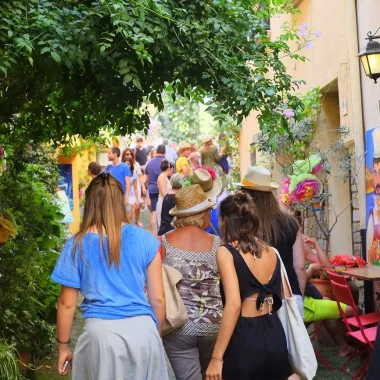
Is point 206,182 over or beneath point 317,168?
beneath

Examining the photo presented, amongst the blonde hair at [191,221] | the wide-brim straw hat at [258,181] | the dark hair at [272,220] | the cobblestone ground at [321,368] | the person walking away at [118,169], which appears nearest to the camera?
the blonde hair at [191,221]

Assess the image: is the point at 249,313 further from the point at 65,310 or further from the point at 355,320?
the point at 355,320

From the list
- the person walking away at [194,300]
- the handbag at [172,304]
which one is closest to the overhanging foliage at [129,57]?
the person walking away at [194,300]

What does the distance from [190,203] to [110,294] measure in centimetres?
152

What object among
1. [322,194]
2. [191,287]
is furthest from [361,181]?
[191,287]

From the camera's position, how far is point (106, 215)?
15.0 ft

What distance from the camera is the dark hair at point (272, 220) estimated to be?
19.1ft

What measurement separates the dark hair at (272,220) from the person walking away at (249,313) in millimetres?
911

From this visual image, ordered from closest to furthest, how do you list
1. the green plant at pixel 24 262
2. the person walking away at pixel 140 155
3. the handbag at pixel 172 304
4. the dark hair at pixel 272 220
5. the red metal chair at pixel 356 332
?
the handbag at pixel 172 304
the dark hair at pixel 272 220
the red metal chair at pixel 356 332
the green plant at pixel 24 262
the person walking away at pixel 140 155

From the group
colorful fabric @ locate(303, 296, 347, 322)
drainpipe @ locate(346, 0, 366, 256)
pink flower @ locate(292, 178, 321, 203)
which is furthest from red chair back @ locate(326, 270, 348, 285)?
pink flower @ locate(292, 178, 321, 203)

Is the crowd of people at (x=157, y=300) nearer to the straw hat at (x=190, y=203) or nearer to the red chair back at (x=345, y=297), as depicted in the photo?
the straw hat at (x=190, y=203)

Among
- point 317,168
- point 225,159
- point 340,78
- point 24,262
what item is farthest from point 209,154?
point 24,262

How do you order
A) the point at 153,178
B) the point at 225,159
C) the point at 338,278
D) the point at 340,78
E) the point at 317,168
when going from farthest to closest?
1. the point at 225,159
2. the point at 153,178
3. the point at 340,78
4. the point at 317,168
5. the point at 338,278

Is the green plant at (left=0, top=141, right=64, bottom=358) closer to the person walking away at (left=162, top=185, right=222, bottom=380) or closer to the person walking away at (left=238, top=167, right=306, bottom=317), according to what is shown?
the person walking away at (left=162, top=185, right=222, bottom=380)
